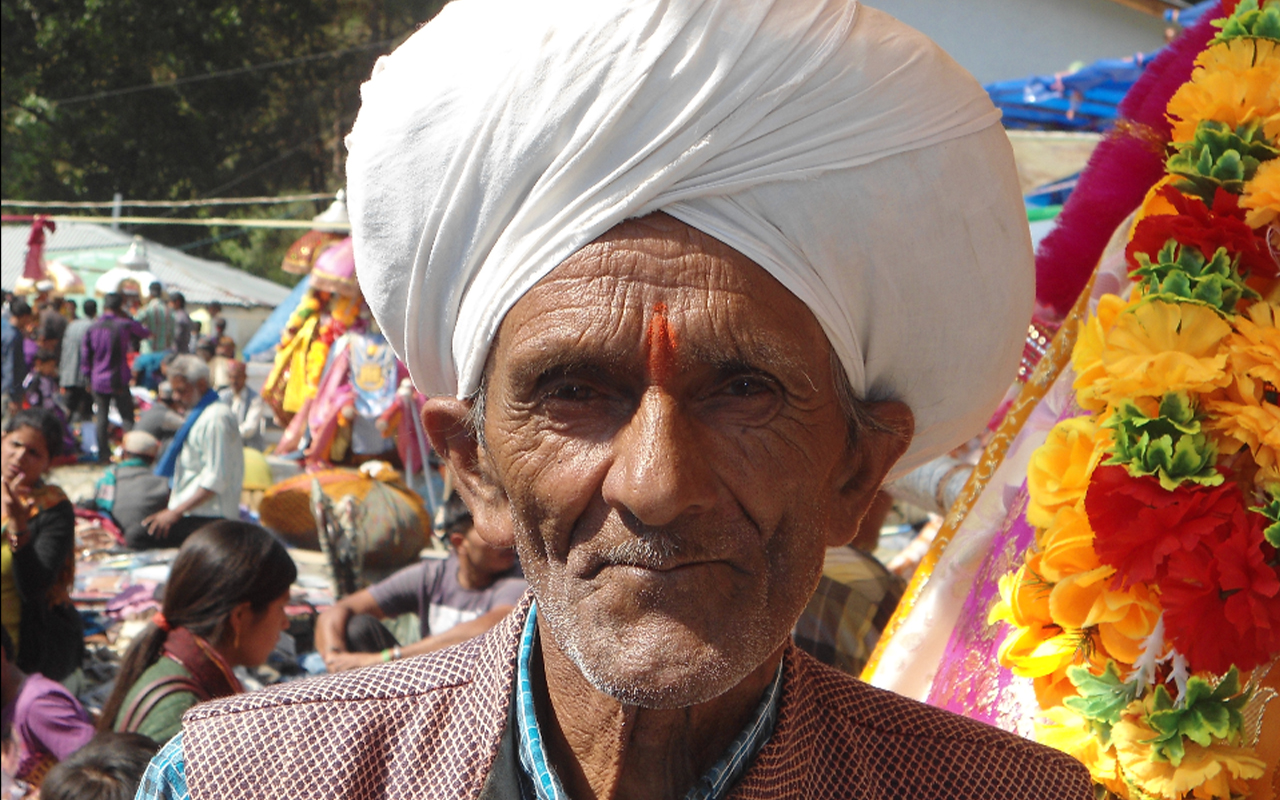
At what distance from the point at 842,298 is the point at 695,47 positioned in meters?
0.35

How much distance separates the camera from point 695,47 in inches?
55.7

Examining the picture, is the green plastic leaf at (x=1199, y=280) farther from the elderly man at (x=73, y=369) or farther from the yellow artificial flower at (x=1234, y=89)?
the elderly man at (x=73, y=369)

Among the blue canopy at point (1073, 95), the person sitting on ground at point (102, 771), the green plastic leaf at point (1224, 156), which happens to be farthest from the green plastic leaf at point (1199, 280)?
the blue canopy at point (1073, 95)

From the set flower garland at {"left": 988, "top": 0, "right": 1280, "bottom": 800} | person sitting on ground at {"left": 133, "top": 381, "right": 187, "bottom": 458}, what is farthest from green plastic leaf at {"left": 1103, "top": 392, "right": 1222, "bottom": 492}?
person sitting on ground at {"left": 133, "top": 381, "right": 187, "bottom": 458}

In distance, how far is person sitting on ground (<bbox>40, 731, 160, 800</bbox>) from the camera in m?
3.05

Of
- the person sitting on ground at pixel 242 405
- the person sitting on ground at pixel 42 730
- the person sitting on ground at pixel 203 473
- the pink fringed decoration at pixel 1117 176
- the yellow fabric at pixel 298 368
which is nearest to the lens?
the pink fringed decoration at pixel 1117 176

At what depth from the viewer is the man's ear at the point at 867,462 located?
A: 160 cm

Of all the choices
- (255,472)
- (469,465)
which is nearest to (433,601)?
(469,465)

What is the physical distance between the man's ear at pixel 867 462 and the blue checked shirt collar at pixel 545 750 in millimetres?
214

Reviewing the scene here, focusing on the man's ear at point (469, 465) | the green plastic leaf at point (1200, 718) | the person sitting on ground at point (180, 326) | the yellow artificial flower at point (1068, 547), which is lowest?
the person sitting on ground at point (180, 326)

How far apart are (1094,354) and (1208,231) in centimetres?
27

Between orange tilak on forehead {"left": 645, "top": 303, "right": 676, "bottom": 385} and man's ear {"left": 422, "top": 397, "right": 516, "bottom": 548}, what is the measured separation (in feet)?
1.06

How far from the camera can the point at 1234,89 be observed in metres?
2.03

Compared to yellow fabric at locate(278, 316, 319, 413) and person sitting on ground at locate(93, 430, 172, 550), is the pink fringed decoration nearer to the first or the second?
person sitting on ground at locate(93, 430, 172, 550)
